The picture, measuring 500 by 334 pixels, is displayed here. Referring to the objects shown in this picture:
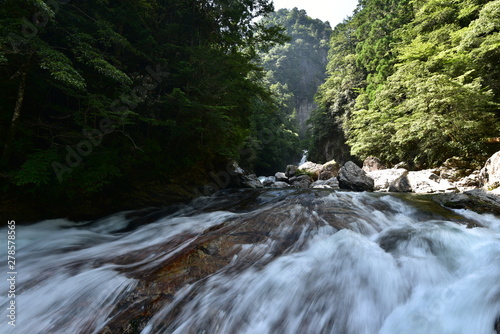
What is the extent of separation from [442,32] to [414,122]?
19.6 ft

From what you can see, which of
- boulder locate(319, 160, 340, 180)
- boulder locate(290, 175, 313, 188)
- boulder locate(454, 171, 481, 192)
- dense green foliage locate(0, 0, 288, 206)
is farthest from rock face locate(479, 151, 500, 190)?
boulder locate(319, 160, 340, 180)

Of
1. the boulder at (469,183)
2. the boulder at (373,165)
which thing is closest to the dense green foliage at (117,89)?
the boulder at (469,183)

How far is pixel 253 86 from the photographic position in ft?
27.2

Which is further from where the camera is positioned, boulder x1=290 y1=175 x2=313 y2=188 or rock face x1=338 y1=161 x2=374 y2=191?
boulder x1=290 y1=175 x2=313 y2=188

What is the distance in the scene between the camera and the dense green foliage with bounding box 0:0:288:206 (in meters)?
3.61

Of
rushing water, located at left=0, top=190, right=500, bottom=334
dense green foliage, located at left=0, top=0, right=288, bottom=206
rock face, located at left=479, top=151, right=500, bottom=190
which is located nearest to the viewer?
rushing water, located at left=0, top=190, right=500, bottom=334

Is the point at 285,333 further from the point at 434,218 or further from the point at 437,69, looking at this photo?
the point at 437,69

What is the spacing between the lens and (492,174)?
6750 mm

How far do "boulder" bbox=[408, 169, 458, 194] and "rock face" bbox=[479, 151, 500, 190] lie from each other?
79 centimetres

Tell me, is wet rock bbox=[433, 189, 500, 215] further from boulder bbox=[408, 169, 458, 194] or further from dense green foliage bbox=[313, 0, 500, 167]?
dense green foliage bbox=[313, 0, 500, 167]

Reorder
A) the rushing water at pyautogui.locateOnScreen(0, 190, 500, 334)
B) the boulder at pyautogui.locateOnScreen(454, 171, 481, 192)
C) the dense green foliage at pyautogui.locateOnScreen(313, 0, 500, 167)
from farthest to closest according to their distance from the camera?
the dense green foliage at pyautogui.locateOnScreen(313, 0, 500, 167) → the boulder at pyautogui.locateOnScreen(454, 171, 481, 192) → the rushing water at pyautogui.locateOnScreen(0, 190, 500, 334)

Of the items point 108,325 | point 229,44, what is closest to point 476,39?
point 229,44

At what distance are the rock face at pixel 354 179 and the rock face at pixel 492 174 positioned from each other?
152 inches

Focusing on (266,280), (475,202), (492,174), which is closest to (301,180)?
(492,174)
